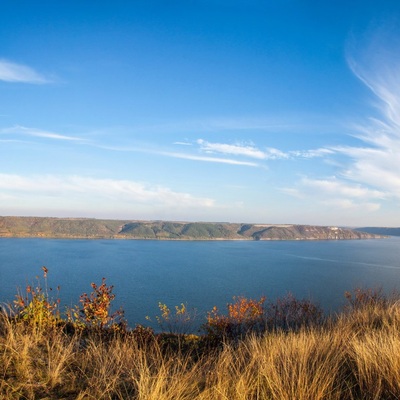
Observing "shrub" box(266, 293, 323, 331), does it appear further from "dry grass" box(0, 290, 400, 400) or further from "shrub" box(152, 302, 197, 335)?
"dry grass" box(0, 290, 400, 400)

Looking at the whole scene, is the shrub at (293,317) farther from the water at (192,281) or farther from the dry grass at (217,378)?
the water at (192,281)

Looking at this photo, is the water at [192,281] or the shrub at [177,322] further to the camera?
the water at [192,281]

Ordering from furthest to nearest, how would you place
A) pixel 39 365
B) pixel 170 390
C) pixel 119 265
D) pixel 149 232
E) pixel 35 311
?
pixel 149 232, pixel 119 265, pixel 35 311, pixel 39 365, pixel 170 390

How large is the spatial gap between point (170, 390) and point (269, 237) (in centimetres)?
19892

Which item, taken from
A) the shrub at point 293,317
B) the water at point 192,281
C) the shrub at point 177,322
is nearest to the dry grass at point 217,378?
the shrub at point 293,317

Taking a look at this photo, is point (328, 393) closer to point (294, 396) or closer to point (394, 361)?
point (294, 396)

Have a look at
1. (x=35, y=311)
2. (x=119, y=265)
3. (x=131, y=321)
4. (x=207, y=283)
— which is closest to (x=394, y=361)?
(x=35, y=311)

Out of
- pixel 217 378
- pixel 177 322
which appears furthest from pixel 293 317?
pixel 217 378

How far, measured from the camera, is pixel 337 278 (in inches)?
2343

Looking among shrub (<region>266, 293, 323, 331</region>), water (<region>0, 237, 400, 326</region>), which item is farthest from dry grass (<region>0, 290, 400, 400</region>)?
water (<region>0, 237, 400, 326</region>)

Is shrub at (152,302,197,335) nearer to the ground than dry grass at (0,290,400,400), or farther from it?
nearer to the ground

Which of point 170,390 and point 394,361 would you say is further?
point 394,361

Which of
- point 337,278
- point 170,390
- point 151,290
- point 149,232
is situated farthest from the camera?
point 149,232

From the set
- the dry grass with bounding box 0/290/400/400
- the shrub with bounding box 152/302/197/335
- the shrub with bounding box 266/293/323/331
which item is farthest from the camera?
the shrub with bounding box 152/302/197/335
